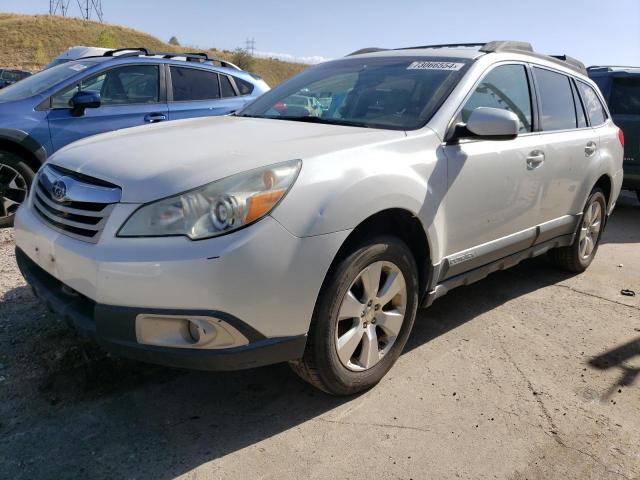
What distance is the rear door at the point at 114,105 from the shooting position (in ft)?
17.8

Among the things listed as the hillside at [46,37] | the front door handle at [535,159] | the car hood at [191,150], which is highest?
the car hood at [191,150]

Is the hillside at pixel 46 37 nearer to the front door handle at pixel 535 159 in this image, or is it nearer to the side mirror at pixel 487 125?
the front door handle at pixel 535 159

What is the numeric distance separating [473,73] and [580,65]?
2160 millimetres

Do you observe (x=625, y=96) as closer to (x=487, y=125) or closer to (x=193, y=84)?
(x=193, y=84)

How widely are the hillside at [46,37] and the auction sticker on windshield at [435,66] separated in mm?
51951

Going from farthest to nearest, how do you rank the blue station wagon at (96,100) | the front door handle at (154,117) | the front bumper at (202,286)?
the front door handle at (154,117) < the blue station wagon at (96,100) < the front bumper at (202,286)

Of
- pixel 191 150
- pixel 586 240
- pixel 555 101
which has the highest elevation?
pixel 555 101

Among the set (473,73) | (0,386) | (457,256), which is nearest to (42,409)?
(0,386)

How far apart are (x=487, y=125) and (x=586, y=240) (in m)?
2.49

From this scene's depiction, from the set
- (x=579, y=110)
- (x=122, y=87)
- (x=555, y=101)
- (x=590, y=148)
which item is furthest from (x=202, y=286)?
(x=122, y=87)

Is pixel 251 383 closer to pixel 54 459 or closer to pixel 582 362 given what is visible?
pixel 54 459

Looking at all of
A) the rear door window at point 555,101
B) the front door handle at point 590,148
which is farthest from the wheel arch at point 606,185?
the rear door window at point 555,101

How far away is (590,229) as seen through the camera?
4910 millimetres

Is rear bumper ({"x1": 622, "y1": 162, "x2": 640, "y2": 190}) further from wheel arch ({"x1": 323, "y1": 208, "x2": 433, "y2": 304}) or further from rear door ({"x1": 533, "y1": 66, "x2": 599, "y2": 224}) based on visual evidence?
wheel arch ({"x1": 323, "y1": 208, "x2": 433, "y2": 304})
